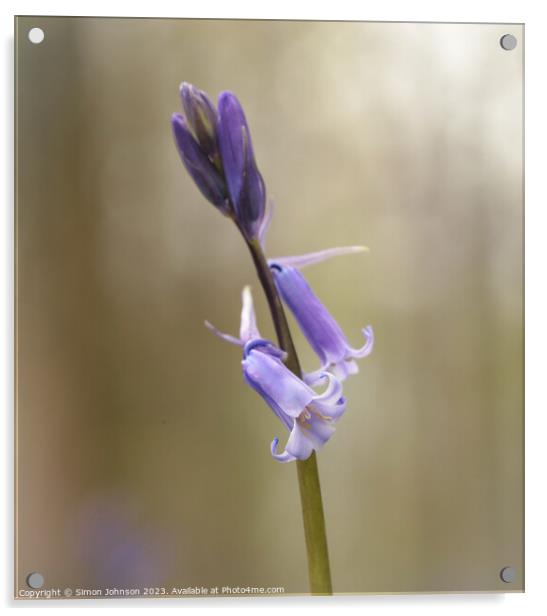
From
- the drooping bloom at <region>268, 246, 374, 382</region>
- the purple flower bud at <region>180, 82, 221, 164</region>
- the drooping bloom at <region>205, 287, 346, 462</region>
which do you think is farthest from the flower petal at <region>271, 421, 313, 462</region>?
the purple flower bud at <region>180, 82, 221, 164</region>

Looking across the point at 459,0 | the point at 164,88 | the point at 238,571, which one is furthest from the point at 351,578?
the point at 459,0

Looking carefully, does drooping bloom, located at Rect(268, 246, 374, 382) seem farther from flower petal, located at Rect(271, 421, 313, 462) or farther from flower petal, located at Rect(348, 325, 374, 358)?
flower petal, located at Rect(271, 421, 313, 462)

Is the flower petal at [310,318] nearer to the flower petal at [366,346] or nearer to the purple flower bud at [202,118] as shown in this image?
the flower petal at [366,346]

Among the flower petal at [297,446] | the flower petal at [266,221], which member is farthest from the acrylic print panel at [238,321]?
the flower petal at [297,446]

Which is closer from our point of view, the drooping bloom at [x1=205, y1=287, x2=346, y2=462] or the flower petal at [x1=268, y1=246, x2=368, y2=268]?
the drooping bloom at [x1=205, y1=287, x2=346, y2=462]

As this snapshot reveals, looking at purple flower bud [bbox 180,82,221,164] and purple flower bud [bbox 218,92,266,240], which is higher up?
purple flower bud [bbox 180,82,221,164]

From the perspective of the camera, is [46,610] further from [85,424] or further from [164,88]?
[164,88]

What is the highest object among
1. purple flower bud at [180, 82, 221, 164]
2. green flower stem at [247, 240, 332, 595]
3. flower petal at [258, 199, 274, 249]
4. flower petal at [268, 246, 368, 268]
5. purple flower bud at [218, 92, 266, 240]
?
purple flower bud at [180, 82, 221, 164]

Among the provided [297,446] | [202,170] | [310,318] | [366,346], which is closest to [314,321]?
[310,318]
